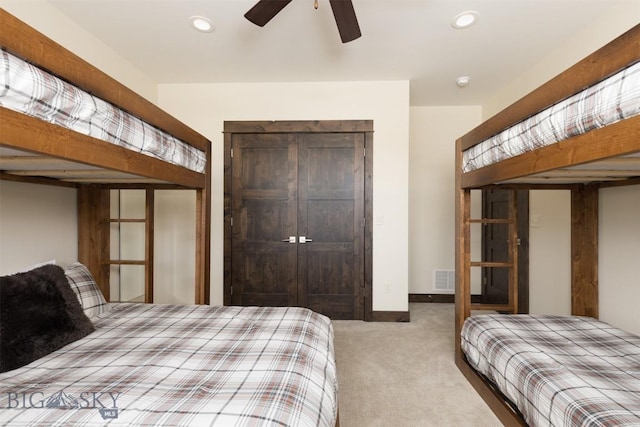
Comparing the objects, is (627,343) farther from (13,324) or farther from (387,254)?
(13,324)

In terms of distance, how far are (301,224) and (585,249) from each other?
2347mm

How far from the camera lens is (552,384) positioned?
3.83 feet

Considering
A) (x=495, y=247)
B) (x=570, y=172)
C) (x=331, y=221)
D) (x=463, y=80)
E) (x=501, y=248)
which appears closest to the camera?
(x=570, y=172)

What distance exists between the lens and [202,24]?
7.34ft

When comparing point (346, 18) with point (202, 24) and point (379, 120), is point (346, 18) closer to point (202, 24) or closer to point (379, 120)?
point (202, 24)

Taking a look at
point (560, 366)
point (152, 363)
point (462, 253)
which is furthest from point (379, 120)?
point (152, 363)

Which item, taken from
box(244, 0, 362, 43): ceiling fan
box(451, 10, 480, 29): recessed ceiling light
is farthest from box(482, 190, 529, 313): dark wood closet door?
box(244, 0, 362, 43): ceiling fan

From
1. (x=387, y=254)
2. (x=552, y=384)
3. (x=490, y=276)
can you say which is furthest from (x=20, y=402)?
(x=490, y=276)

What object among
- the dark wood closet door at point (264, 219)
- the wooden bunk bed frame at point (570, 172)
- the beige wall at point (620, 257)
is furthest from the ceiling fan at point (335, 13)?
the beige wall at point (620, 257)

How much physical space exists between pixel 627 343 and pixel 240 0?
9.88ft

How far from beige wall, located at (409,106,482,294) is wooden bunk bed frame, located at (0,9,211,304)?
2.69 metres

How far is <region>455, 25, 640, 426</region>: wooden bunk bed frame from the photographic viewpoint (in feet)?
2.96

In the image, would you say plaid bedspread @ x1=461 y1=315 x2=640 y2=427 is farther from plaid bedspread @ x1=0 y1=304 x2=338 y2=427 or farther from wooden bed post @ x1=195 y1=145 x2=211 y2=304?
wooden bed post @ x1=195 y1=145 x2=211 y2=304

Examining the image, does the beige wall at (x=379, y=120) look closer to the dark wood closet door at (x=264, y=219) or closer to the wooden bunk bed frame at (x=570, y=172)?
the dark wood closet door at (x=264, y=219)
